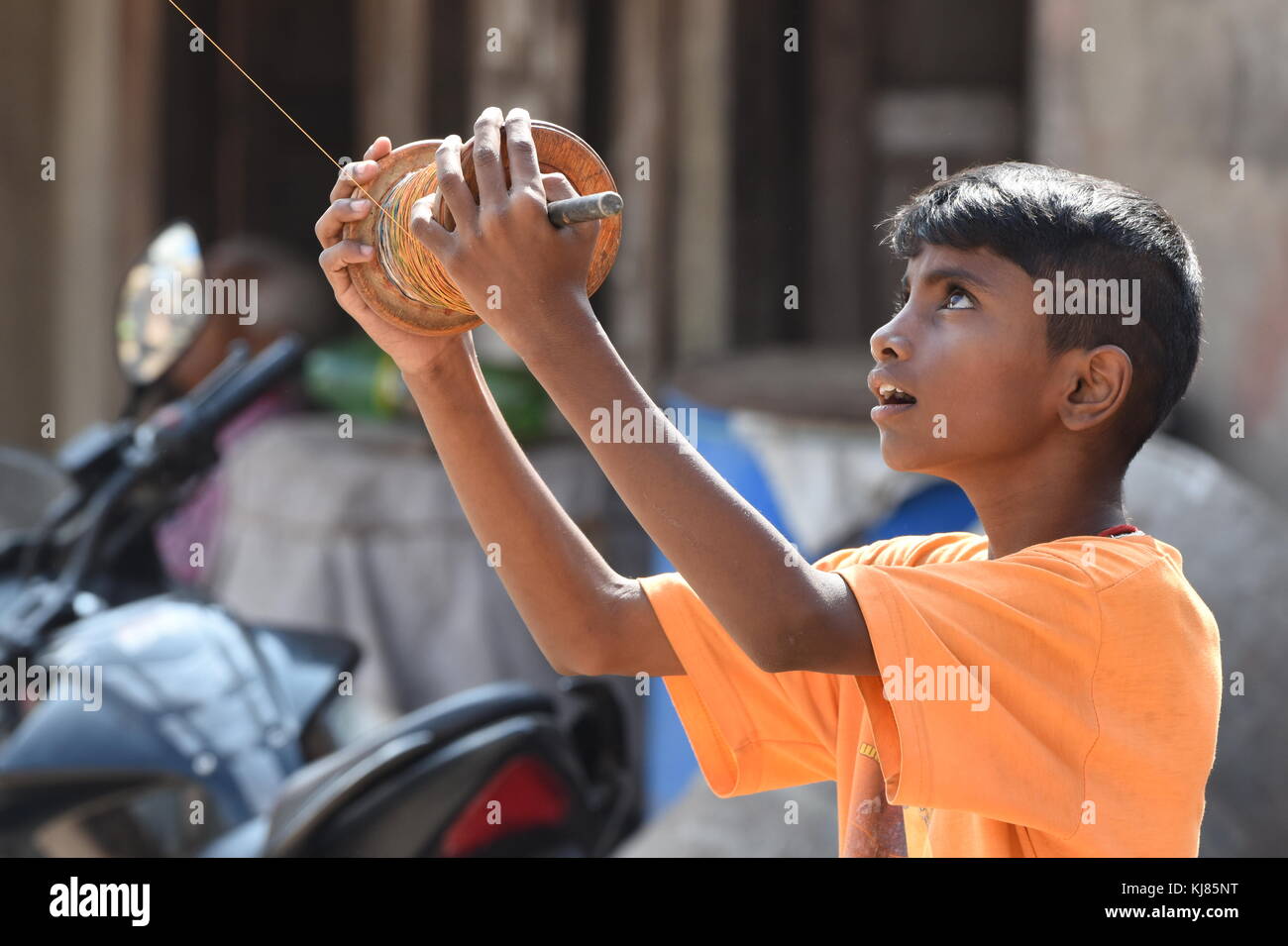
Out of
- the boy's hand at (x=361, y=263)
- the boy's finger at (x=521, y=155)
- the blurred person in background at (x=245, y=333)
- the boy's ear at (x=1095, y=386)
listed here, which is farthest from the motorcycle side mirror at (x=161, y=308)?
the boy's ear at (x=1095, y=386)

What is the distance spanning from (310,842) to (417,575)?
2.35 m

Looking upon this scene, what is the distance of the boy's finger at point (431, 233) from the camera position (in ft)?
3.58

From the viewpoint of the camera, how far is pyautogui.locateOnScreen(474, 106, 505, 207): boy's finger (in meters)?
1.08

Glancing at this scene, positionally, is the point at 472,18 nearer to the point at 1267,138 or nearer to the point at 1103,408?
the point at 1267,138

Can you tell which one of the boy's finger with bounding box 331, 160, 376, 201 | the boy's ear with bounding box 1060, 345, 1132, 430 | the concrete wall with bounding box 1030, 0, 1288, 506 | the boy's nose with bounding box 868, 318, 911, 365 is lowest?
the boy's ear with bounding box 1060, 345, 1132, 430

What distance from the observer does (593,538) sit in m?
4.34

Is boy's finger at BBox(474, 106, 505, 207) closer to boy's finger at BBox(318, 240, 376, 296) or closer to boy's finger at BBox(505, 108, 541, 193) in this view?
boy's finger at BBox(505, 108, 541, 193)

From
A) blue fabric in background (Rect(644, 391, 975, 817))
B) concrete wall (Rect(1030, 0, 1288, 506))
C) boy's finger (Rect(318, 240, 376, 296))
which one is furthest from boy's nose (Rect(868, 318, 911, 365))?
concrete wall (Rect(1030, 0, 1288, 506))

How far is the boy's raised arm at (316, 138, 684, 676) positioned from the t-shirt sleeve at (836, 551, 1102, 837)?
30 centimetres

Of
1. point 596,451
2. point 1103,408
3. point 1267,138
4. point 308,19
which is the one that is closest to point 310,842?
point 596,451

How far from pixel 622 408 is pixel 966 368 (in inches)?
12.5

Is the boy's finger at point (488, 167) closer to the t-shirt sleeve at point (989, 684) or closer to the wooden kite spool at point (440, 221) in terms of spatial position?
the wooden kite spool at point (440, 221)

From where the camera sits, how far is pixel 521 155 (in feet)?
3.59

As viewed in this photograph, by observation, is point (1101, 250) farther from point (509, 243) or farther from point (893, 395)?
point (509, 243)
